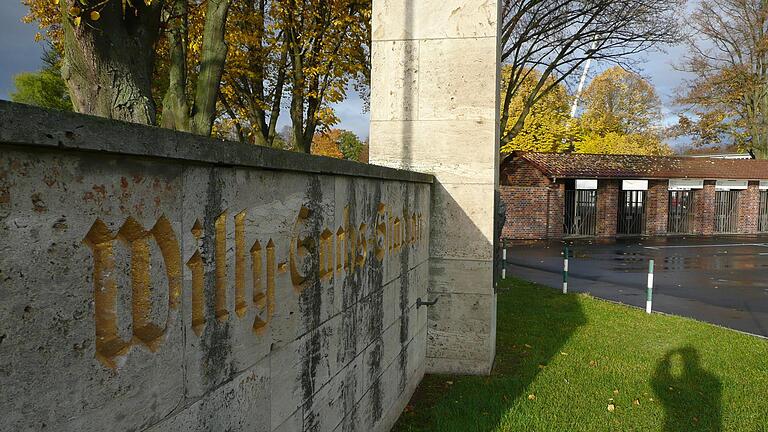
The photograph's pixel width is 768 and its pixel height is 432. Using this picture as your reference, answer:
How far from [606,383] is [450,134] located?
2.87 meters

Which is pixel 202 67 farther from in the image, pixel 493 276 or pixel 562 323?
pixel 562 323

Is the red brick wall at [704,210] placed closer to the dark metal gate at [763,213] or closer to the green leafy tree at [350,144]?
the dark metal gate at [763,213]

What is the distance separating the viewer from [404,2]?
5.73 m

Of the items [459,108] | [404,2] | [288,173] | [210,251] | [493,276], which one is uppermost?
[404,2]

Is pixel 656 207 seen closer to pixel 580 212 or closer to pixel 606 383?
pixel 580 212

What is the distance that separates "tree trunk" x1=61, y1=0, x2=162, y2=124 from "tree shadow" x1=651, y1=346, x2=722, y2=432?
21.7 feet

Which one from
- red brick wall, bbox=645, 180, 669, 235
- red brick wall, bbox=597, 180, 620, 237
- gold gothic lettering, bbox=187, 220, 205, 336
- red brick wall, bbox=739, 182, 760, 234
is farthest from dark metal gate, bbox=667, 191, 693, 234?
gold gothic lettering, bbox=187, 220, 205, 336

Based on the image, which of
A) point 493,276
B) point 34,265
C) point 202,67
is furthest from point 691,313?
point 34,265

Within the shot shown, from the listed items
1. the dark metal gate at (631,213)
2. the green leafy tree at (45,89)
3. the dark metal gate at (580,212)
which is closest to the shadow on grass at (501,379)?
the dark metal gate at (580,212)

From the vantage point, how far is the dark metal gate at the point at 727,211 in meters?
30.3

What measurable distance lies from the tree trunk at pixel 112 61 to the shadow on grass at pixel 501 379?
16.4 ft

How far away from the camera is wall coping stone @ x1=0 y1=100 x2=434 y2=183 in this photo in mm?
1168

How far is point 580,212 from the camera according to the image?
27.1 meters

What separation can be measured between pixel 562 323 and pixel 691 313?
2.91 m
